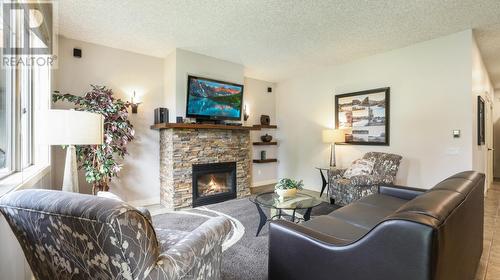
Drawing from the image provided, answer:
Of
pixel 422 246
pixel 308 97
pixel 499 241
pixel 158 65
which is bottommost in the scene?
pixel 499 241

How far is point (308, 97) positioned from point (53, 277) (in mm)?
5088

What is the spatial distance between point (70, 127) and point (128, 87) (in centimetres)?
255

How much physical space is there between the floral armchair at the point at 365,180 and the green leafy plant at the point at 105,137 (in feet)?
10.7

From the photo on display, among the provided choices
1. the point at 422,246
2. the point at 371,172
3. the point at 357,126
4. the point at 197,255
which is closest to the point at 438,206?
the point at 422,246

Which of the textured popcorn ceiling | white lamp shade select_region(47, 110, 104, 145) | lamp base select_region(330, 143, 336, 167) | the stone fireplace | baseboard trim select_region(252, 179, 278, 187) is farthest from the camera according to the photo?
baseboard trim select_region(252, 179, 278, 187)

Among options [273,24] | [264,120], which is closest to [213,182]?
[264,120]

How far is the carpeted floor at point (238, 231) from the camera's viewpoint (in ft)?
6.64

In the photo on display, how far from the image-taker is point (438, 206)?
→ 1.03 meters

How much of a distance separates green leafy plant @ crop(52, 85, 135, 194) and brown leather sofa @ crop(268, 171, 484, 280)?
9.06 feet

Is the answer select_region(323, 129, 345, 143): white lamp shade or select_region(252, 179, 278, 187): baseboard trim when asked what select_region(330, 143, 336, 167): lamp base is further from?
select_region(252, 179, 278, 187): baseboard trim

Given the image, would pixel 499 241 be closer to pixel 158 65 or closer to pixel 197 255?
pixel 197 255

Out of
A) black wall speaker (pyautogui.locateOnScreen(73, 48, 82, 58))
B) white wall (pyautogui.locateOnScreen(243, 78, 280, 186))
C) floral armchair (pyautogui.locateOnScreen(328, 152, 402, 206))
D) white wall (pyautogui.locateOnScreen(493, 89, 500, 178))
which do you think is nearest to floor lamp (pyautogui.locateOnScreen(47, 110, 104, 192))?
black wall speaker (pyautogui.locateOnScreen(73, 48, 82, 58))

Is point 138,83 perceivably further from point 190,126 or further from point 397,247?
point 397,247

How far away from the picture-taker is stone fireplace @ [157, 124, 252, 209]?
12.6 ft
